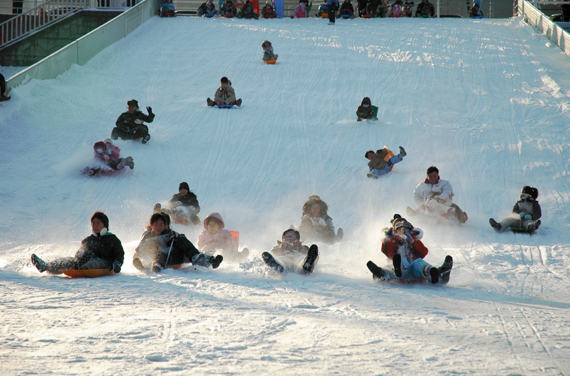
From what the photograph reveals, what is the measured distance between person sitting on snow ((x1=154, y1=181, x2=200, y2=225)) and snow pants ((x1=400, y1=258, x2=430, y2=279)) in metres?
3.91

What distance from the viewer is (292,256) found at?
235 inches

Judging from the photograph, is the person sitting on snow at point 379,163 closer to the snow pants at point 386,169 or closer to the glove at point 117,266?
the snow pants at point 386,169

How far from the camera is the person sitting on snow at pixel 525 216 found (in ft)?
25.1

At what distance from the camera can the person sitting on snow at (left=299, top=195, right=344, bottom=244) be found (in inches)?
294

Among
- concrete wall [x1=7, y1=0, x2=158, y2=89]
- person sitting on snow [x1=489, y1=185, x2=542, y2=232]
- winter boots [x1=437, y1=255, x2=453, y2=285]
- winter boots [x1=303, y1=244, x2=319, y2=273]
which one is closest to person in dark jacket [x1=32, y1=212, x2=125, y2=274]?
winter boots [x1=303, y1=244, x2=319, y2=273]

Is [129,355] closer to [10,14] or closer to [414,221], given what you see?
[414,221]

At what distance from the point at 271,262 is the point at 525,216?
4393 mm

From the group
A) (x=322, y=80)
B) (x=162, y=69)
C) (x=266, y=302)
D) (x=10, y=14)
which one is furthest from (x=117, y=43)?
(x=266, y=302)

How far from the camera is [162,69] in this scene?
1711 cm

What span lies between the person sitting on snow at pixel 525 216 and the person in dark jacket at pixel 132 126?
7.40 m

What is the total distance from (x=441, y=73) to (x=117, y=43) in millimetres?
11437

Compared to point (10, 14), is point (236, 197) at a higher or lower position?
lower

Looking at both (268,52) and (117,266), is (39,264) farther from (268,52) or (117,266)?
(268,52)

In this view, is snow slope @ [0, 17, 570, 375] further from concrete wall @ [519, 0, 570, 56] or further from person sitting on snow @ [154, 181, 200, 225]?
concrete wall @ [519, 0, 570, 56]
